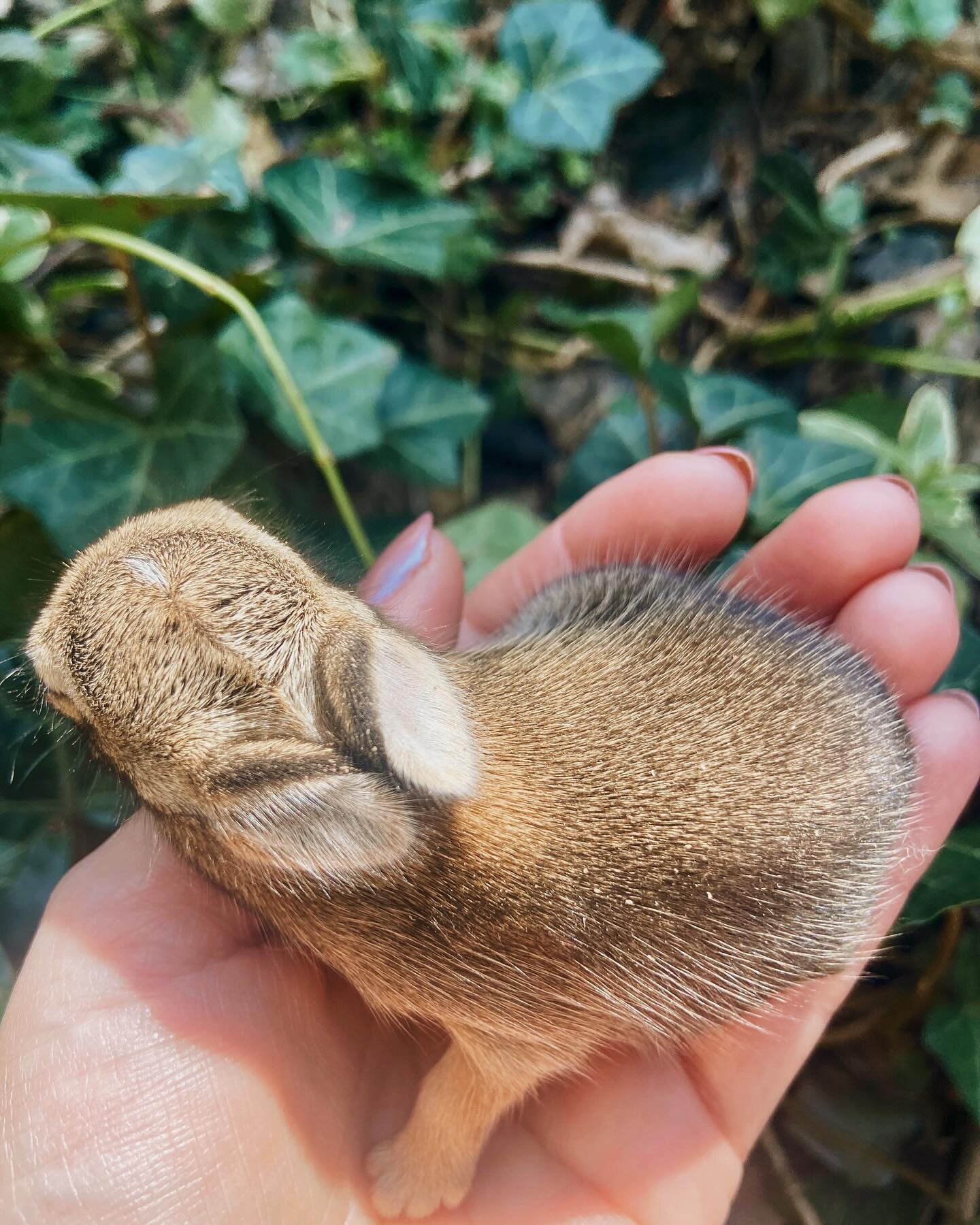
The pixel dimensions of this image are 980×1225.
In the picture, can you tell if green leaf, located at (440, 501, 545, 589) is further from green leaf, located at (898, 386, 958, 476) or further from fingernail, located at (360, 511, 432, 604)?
green leaf, located at (898, 386, 958, 476)

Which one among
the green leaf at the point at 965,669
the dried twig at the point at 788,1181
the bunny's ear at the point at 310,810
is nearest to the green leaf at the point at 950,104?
the green leaf at the point at 965,669

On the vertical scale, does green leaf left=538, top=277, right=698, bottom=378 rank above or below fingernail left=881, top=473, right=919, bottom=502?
above

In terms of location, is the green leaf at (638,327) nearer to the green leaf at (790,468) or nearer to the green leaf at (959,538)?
the green leaf at (790,468)

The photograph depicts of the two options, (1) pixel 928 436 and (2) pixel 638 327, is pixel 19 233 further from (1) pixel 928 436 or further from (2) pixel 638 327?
(1) pixel 928 436

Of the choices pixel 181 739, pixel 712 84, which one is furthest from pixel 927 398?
pixel 181 739

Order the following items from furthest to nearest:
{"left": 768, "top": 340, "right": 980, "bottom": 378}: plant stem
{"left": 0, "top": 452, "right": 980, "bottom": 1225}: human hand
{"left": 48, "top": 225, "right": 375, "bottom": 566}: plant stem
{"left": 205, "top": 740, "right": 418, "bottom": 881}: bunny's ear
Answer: {"left": 768, "top": 340, "right": 980, "bottom": 378}: plant stem < {"left": 48, "top": 225, "right": 375, "bottom": 566}: plant stem < {"left": 0, "top": 452, "right": 980, "bottom": 1225}: human hand < {"left": 205, "top": 740, "right": 418, "bottom": 881}: bunny's ear

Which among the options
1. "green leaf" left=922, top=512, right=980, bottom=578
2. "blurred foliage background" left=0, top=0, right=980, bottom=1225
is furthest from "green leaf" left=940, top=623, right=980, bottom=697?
"green leaf" left=922, top=512, right=980, bottom=578
